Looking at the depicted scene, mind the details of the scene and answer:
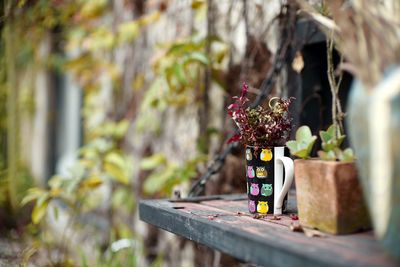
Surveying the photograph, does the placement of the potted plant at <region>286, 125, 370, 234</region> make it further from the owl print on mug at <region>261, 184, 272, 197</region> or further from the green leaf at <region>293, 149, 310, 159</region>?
the owl print on mug at <region>261, 184, 272, 197</region>

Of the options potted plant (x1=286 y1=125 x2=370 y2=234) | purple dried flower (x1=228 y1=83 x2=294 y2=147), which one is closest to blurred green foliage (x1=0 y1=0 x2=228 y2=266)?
purple dried flower (x1=228 y1=83 x2=294 y2=147)

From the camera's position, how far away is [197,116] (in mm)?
3307

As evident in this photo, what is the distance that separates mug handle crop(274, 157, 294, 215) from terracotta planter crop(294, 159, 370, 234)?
0.78 feet

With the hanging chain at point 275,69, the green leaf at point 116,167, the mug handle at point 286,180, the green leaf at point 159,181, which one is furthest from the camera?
the green leaf at point 116,167

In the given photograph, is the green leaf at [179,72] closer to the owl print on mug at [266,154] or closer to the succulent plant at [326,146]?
the owl print on mug at [266,154]

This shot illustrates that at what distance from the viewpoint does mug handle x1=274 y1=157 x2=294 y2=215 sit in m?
1.65

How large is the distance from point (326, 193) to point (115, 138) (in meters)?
2.91

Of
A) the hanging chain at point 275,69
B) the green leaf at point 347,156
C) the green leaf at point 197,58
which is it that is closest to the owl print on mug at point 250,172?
the green leaf at point 347,156

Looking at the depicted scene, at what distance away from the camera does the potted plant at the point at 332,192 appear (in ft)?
4.36

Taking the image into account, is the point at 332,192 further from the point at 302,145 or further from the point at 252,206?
the point at 252,206

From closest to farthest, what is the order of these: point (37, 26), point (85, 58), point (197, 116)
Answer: point (197, 116), point (37, 26), point (85, 58)

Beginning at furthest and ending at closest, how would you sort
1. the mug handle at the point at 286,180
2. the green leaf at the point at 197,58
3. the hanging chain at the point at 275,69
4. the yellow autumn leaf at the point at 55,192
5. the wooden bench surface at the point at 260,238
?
1. the yellow autumn leaf at the point at 55,192
2. the green leaf at the point at 197,58
3. the hanging chain at the point at 275,69
4. the mug handle at the point at 286,180
5. the wooden bench surface at the point at 260,238

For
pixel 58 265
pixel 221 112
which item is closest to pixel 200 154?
pixel 221 112

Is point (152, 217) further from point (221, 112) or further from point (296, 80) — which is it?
point (221, 112)
